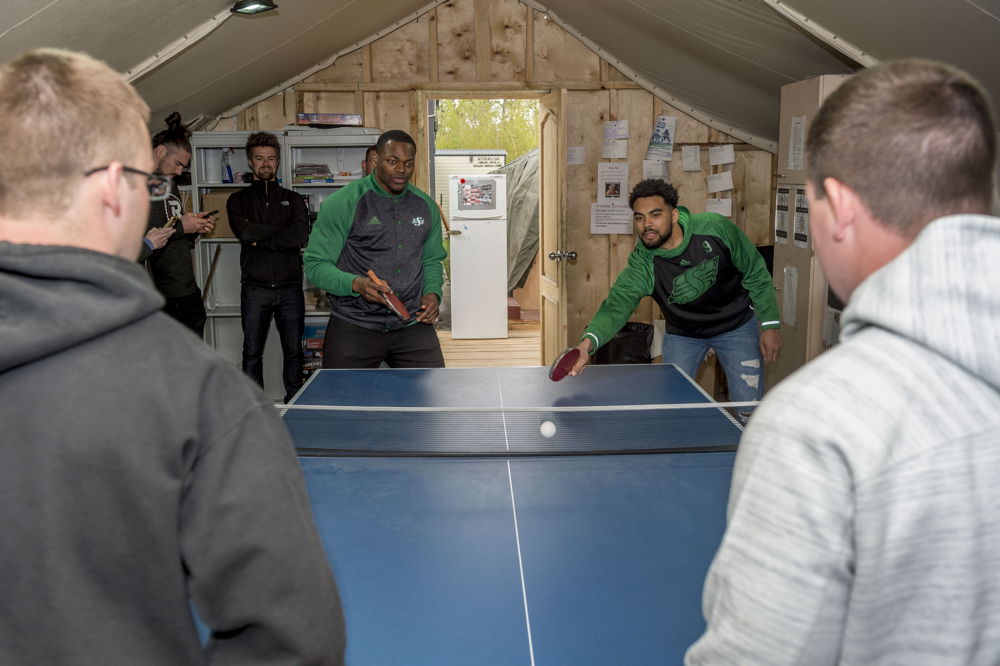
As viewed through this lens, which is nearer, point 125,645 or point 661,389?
point 125,645

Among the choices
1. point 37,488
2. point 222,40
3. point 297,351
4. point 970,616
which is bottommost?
point 297,351

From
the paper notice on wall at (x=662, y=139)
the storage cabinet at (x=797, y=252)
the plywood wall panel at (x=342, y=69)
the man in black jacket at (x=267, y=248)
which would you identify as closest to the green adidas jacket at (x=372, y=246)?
the man in black jacket at (x=267, y=248)

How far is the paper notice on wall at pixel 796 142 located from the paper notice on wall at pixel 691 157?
1657mm

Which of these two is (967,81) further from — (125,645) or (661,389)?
(661,389)

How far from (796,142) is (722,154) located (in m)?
1.72

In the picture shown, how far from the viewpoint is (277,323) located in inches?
226

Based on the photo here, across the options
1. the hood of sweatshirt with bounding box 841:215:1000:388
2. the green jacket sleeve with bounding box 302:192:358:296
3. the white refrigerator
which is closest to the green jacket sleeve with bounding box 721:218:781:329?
the green jacket sleeve with bounding box 302:192:358:296

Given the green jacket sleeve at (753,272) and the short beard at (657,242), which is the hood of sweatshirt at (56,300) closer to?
the short beard at (657,242)

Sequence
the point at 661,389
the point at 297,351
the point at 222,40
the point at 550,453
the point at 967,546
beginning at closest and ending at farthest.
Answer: the point at 967,546, the point at 550,453, the point at 661,389, the point at 222,40, the point at 297,351

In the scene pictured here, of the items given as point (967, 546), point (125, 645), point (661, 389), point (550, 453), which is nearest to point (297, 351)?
point (661, 389)

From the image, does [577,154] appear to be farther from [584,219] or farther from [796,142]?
[796,142]

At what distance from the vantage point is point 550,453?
101 inches

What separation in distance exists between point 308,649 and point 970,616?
0.72 meters

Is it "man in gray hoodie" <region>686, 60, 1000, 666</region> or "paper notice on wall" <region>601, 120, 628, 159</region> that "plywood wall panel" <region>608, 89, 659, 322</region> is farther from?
"man in gray hoodie" <region>686, 60, 1000, 666</region>
